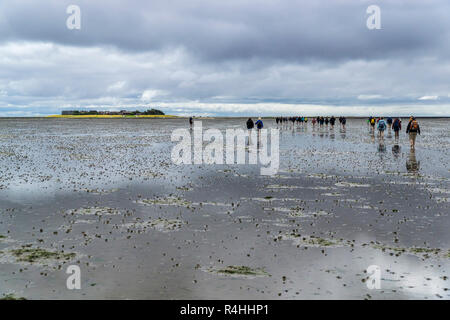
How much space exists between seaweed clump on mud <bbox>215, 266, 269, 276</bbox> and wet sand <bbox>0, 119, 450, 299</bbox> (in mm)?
52

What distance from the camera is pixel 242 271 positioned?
32.7 ft

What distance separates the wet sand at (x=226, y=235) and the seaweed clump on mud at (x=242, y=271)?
0.05m

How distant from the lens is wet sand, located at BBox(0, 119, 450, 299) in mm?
9164

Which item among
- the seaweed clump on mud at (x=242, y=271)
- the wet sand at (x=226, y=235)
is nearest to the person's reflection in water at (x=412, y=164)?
the wet sand at (x=226, y=235)

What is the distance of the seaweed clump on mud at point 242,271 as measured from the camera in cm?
980

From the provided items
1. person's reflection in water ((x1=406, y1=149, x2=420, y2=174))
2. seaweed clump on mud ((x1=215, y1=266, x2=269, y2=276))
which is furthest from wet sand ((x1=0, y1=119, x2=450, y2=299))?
person's reflection in water ((x1=406, y1=149, x2=420, y2=174))

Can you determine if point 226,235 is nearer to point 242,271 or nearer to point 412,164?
point 242,271

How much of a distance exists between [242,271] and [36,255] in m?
5.97

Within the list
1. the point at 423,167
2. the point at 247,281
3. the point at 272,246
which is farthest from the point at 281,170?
the point at 247,281

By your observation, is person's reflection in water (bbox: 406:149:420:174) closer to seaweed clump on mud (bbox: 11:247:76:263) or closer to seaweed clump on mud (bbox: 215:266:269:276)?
seaweed clump on mud (bbox: 215:266:269:276)

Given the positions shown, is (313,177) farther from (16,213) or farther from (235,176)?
(16,213)

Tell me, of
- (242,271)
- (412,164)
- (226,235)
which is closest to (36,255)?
(226,235)
